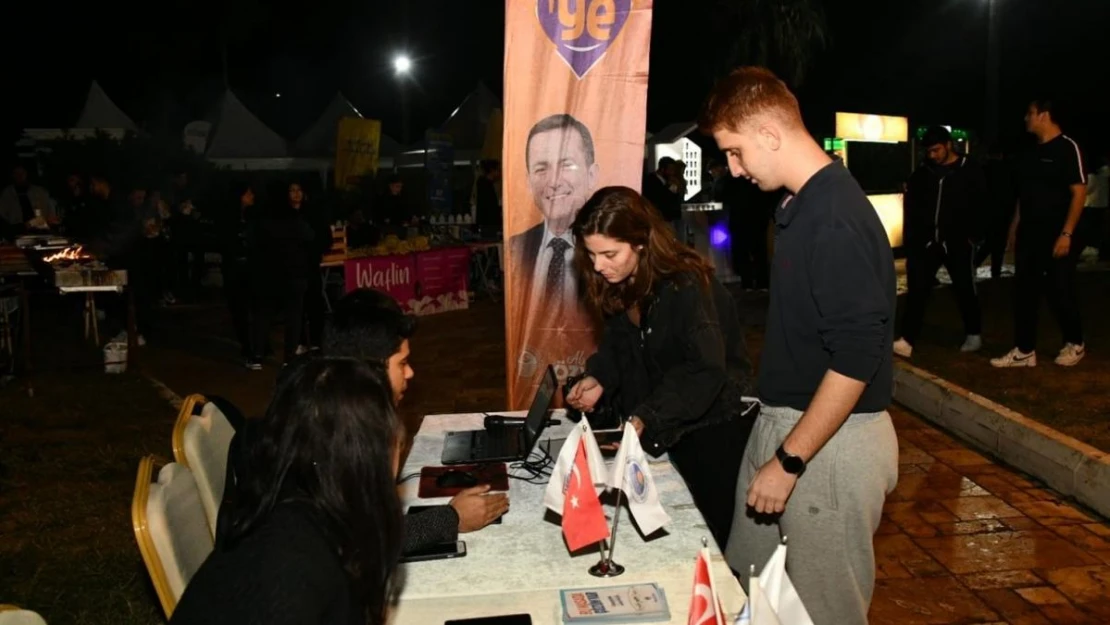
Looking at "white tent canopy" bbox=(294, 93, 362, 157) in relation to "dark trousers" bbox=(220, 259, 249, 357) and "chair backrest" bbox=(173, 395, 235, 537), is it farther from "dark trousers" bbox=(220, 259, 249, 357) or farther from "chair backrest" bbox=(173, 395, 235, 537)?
"chair backrest" bbox=(173, 395, 235, 537)

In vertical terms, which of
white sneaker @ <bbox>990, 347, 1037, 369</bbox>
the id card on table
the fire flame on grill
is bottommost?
white sneaker @ <bbox>990, 347, 1037, 369</bbox>

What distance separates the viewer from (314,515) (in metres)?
1.84

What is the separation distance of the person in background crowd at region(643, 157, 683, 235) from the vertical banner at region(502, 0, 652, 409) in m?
7.04

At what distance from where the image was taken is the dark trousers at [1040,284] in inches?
283

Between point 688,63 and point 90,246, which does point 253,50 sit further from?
point 90,246

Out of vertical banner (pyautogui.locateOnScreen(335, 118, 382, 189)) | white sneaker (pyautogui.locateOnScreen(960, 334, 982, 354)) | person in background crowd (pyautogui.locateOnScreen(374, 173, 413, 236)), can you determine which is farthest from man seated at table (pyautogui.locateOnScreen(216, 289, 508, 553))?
vertical banner (pyautogui.locateOnScreen(335, 118, 382, 189))

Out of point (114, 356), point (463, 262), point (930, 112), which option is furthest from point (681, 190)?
point (930, 112)

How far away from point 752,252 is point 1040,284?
20.7ft

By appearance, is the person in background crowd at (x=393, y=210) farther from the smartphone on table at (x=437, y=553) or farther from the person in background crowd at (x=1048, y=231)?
the smartphone on table at (x=437, y=553)

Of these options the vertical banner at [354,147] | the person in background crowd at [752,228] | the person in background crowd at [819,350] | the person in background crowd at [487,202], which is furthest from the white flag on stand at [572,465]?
the vertical banner at [354,147]

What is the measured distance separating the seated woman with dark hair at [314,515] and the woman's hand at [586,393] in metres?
1.74

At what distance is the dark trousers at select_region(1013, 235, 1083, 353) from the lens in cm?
718

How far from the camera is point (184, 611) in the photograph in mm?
1713

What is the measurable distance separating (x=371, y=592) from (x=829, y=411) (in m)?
1.19
